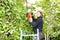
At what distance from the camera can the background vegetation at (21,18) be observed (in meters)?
5.35

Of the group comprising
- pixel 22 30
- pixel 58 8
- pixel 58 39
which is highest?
pixel 58 8

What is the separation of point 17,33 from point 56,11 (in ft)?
6.42

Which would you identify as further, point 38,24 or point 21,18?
point 38,24

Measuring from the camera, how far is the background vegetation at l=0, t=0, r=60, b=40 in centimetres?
535

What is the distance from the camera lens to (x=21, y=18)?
19.8ft

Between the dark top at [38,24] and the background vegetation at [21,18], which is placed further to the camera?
the dark top at [38,24]

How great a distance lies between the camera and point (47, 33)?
688 centimetres

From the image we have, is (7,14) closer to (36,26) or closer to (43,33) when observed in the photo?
(36,26)

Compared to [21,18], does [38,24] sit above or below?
below

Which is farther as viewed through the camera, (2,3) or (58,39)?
(58,39)

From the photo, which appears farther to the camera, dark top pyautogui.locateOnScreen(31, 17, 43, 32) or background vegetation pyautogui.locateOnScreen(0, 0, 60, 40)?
dark top pyautogui.locateOnScreen(31, 17, 43, 32)

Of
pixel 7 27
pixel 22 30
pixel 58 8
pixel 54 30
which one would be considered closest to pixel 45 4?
pixel 58 8

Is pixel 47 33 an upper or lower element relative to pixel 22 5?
lower

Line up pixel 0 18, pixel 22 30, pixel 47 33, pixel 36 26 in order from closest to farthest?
pixel 0 18
pixel 22 30
pixel 36 26
pixel 47 33
